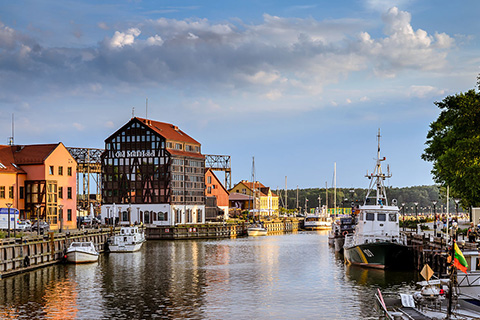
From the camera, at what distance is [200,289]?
169 ft

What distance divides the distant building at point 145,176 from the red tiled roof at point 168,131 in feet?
1.27

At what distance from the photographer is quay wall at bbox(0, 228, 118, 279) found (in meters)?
57.3

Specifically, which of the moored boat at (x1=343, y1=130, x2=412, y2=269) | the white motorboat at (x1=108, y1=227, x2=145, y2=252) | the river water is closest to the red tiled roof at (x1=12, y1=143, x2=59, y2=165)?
the white motorboat at (x1=108, y1=227, x2=145, y2=252)

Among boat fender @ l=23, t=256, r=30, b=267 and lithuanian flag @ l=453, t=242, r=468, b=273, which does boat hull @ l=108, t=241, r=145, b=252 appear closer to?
boat fender @ l=23, t=256, r=30, b=267

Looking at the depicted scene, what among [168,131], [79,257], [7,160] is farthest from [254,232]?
[79,257]

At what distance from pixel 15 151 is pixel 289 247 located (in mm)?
49343

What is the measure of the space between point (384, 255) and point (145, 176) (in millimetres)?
89776

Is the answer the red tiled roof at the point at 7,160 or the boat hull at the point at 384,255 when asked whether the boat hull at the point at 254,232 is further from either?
the boat hull at the point at 384,255

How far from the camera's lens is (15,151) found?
4348 inches

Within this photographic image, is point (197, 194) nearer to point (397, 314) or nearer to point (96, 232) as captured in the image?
point (96, 232)

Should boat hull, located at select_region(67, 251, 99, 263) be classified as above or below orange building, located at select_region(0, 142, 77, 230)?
below

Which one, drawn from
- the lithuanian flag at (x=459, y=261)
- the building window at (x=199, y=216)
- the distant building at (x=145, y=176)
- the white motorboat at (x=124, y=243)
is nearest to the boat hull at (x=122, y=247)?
the white motorboat at (x=124, y=243)

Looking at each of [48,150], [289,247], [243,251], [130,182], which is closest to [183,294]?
[243,251]

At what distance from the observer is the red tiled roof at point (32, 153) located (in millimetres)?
106744
